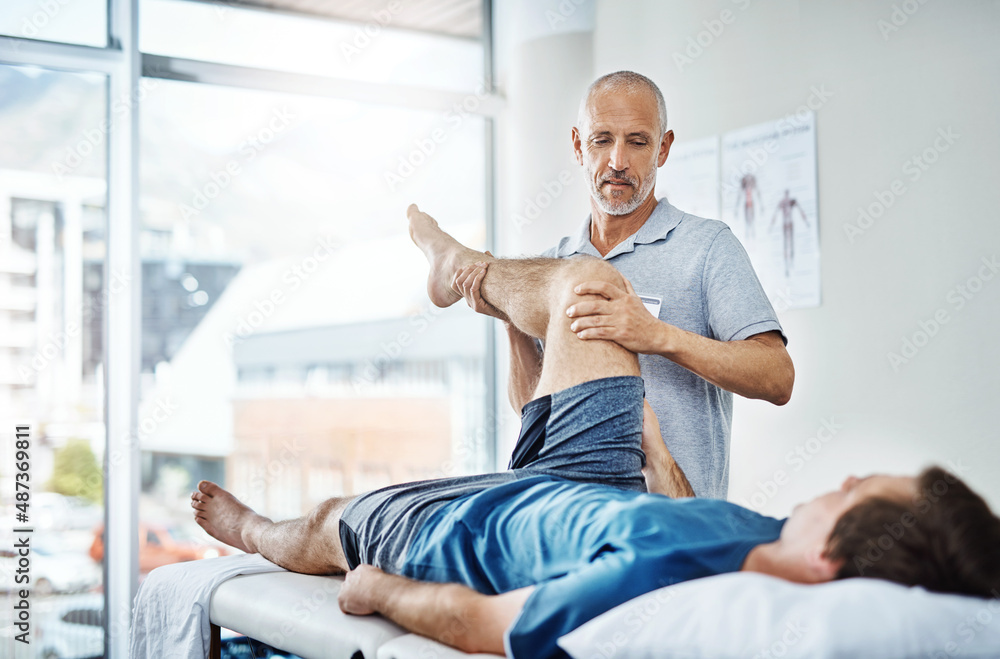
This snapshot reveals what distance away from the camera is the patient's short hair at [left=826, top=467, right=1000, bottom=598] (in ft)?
3.08

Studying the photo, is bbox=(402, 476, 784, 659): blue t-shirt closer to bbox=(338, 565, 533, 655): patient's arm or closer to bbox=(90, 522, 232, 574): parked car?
bbox=(338, 565, 533, 655): patient's arm

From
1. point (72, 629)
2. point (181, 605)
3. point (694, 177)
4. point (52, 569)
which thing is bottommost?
point (72, 629)

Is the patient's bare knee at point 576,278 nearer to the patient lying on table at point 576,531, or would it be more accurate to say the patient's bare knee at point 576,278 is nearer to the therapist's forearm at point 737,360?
the patient lying on table at point 576,531

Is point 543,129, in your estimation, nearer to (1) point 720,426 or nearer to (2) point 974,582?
(1) point 720,426

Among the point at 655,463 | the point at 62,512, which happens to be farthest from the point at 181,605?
the point at 62,512

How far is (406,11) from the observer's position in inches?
154

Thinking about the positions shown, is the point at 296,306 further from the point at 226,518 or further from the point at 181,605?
the point at 181,605

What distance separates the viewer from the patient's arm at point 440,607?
1.08m

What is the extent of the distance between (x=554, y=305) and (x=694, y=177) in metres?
1.89

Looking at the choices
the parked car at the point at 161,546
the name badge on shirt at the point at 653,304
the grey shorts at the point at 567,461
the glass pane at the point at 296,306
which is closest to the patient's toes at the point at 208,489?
the grey shorts at the point at 567,461

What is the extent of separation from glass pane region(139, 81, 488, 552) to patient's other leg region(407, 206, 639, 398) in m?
1.99

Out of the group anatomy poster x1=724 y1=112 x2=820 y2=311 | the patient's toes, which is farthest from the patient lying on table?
anatomy poster x1=724 y1=112 x2=820 y2=311

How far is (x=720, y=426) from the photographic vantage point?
6.00 ft

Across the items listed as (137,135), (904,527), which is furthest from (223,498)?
(137,135)
